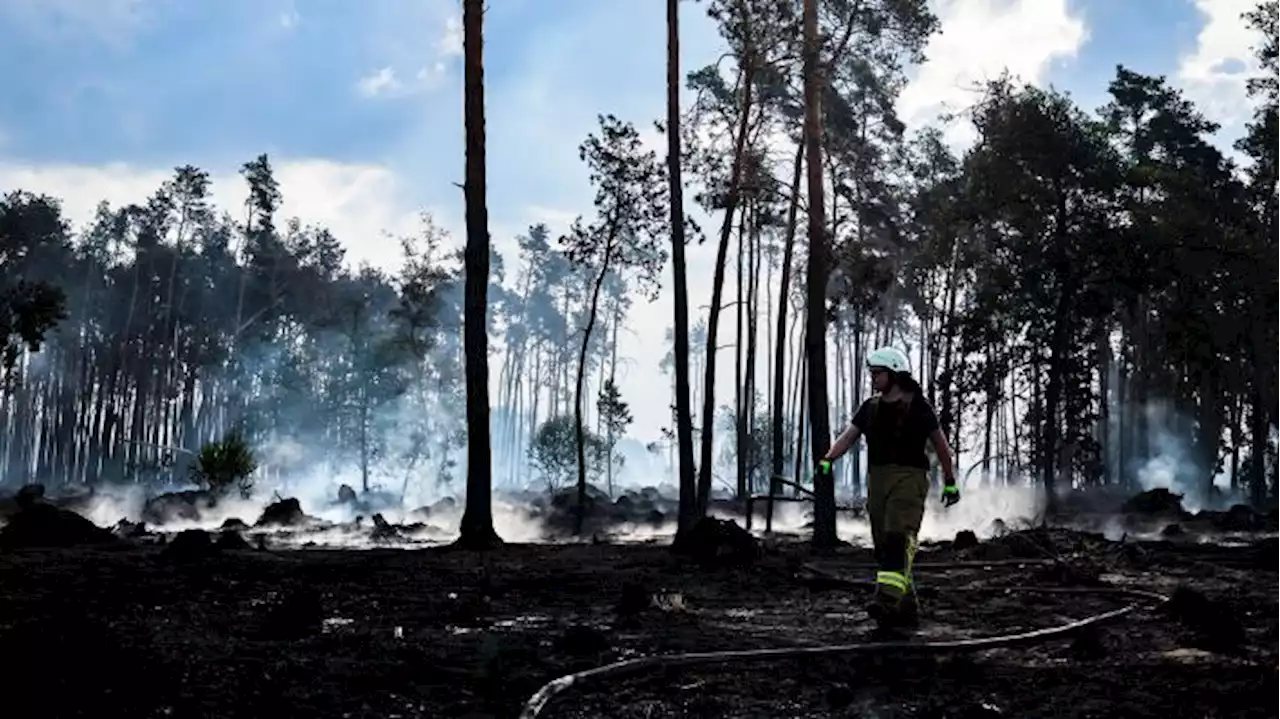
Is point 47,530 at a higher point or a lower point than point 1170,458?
lower

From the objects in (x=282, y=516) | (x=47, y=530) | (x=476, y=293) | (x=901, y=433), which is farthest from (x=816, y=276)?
(x=282, y=516)

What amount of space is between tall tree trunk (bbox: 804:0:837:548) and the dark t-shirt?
9.29 metres

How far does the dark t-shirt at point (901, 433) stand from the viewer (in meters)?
7.90

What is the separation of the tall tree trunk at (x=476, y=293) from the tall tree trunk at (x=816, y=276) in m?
5.45

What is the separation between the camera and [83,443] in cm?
5928

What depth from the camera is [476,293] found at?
1609cm

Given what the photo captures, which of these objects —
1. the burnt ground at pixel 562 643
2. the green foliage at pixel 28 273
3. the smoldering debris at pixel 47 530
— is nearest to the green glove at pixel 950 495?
the burnt ground at pixel 562 643

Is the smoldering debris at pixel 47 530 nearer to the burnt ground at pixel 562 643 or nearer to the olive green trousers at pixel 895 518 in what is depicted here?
the burnt ground at pixel 562 643

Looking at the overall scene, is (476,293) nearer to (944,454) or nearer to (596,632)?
(944,454)

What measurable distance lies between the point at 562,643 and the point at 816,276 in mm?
13008

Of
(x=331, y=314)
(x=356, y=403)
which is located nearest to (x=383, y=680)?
(x=331, y=314)

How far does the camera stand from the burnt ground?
182 inches

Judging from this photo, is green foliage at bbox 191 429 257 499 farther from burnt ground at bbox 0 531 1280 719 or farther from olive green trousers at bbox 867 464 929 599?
olive green trousers at bbox 867 464 929 599

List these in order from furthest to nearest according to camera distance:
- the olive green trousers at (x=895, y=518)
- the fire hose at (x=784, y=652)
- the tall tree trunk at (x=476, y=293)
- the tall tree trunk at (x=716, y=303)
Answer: the tall tree trunk at (x=716, y=303) → the tall tree trunk at (x=476, y=293) → the olive green trousers at (x=895, y=518) → the fire hose at (x=784, y=652)
